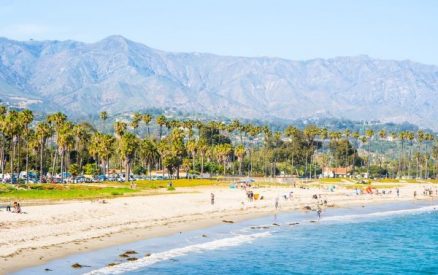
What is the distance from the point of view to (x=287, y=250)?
182ft

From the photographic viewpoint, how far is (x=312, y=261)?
5078 cm

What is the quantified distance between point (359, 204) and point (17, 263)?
83.6 meters

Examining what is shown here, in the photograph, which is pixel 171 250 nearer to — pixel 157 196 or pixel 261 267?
pixel 261 267

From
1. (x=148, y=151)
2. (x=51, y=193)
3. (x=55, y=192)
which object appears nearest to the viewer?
(x=51, y=193)

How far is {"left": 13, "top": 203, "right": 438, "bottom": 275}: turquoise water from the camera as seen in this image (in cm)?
4522

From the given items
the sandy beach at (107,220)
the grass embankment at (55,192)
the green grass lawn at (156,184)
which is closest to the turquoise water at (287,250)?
the sandy beach at (107,220)

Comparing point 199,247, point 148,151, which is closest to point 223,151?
point 148,151

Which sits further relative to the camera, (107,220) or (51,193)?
(51,193)

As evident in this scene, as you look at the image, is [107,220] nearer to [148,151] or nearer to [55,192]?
[55,192]

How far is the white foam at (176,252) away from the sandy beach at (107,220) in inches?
194

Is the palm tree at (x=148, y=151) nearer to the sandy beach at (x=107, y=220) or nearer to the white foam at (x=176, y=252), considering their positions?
the sandy beach at (x=107, y=220)

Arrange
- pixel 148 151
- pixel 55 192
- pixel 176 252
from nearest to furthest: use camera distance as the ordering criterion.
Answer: pixel 176 252 < pixel 55 192 < pixel 148 151

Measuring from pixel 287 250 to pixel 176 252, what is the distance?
10.9m

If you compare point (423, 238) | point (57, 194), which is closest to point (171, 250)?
point (423, 238)
